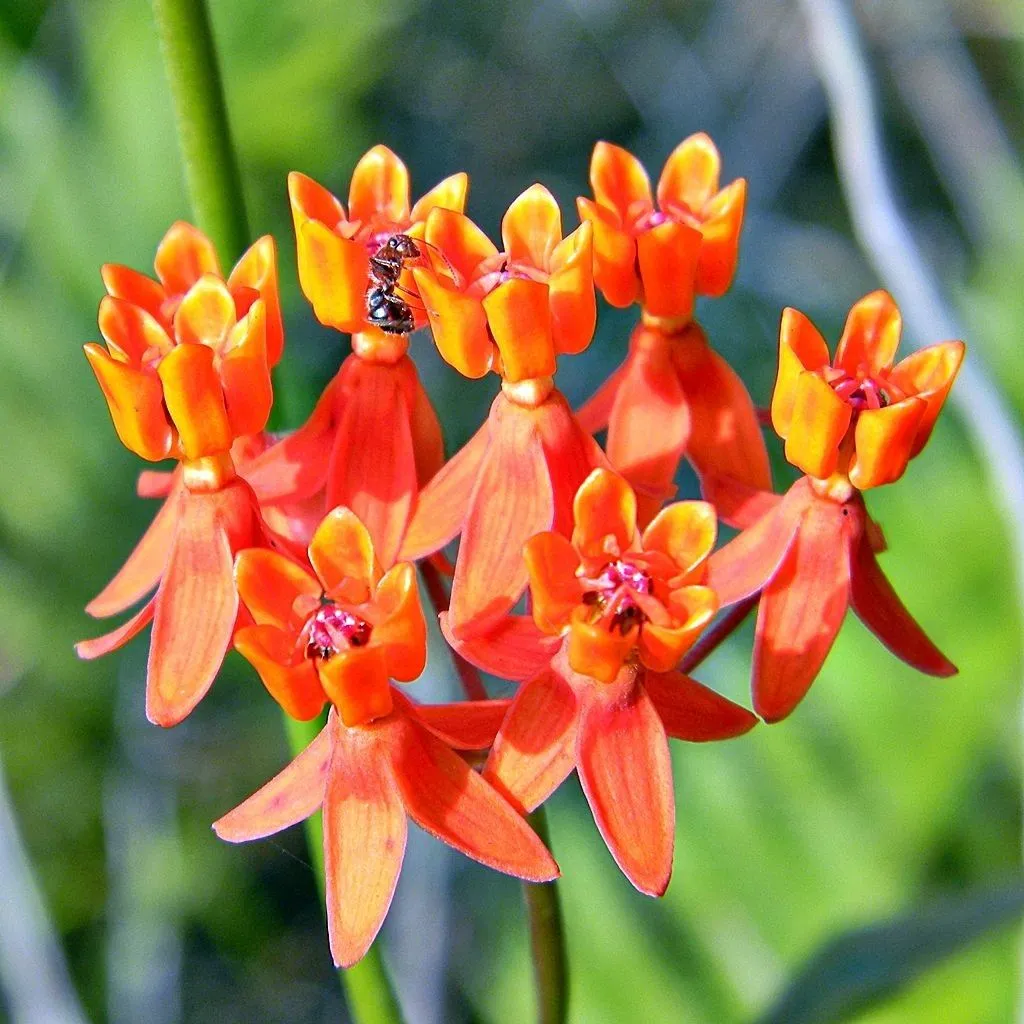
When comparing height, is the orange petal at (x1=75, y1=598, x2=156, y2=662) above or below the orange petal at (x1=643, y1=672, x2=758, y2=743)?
above

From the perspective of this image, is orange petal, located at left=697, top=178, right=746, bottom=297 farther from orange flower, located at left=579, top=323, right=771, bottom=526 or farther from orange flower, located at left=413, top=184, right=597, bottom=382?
orange flower, located at left=413, top=184, right=597, bottom=382

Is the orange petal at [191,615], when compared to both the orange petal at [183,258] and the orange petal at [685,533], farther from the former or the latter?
the orange petal at [685,533]

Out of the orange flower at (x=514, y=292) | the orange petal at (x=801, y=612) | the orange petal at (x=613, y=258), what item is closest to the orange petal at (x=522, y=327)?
the orange flower at (x=514, y=292)

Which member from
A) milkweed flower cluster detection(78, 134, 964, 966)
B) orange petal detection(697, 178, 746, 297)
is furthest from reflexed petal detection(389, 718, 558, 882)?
orange petal detection(697, 178, 746, 297)

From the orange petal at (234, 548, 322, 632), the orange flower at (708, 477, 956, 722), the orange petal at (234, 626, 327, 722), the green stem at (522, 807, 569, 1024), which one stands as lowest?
the green stem at (522, 807, 569, 1024)

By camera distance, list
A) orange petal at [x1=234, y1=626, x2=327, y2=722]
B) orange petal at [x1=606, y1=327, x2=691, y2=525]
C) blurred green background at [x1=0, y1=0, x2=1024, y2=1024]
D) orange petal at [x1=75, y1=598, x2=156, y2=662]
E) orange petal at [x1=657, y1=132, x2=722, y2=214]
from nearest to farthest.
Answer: orange petal at [x1=234, y1=626, x2=327, y2=722] → orange petal at [x1=75, y1=598, x2=156, y2=662] → orange petal at [x1=606, y1=327, x2=691, y2=525] → orange petal at [x1=657, y1=132, x2=722, y2=214] → blurred green background at [x1=0, y1=0, x2=1024, y2=1024]

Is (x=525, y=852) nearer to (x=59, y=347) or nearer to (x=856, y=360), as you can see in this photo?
(x=856, y=360)
